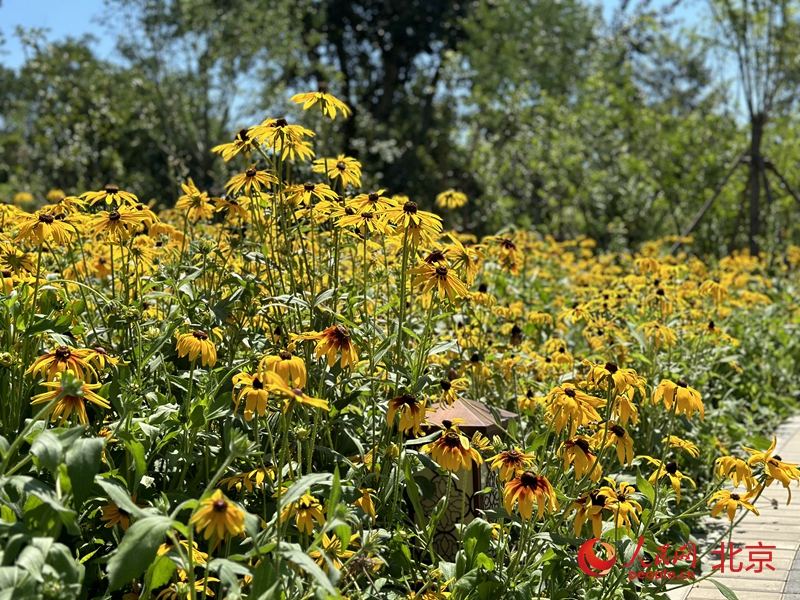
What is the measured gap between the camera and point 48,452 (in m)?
1.46

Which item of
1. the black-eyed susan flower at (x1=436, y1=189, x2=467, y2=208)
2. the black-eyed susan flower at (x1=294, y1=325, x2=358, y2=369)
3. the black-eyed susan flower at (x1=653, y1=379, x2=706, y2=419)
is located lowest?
the black-eyed susan flower at (x1=653, y1=379, x2=706, y2=419)

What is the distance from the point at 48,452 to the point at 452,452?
2.96ft

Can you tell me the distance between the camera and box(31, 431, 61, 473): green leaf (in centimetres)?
145

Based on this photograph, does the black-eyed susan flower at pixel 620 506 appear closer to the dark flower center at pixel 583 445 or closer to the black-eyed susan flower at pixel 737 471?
the dark flower center at pixel 583 445

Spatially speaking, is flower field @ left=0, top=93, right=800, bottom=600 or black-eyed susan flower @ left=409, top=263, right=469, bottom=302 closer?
flower field @ left=0, top=93, right=800, bottom=600

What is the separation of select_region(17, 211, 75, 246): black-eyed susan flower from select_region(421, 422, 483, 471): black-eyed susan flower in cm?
113

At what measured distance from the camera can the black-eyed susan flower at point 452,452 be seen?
1974mm

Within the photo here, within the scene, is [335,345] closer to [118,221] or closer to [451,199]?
[118,221]

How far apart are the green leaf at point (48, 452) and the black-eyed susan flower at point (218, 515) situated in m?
0.25

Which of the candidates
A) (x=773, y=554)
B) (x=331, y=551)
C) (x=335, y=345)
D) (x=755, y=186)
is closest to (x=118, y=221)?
(x=335, y=345)

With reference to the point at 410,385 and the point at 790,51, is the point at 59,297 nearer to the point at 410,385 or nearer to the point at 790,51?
the point at 410,385

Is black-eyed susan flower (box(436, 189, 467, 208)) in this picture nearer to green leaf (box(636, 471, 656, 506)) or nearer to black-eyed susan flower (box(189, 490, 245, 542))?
green leaf (box(636, 471, 656, 506))

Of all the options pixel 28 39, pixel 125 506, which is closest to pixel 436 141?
pixel 28 39

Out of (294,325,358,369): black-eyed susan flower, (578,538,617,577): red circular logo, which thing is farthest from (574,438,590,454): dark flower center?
(294,325,358,369): black-eyed susan flower
